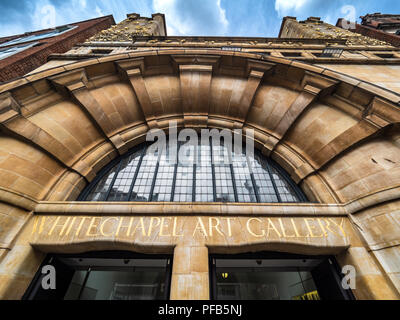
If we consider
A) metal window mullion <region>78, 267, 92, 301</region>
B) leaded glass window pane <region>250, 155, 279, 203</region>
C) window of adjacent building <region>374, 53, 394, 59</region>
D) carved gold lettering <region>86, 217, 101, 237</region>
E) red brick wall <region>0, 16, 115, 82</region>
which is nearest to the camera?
carved gold lettering <region>86, 217, 101, 237</region>

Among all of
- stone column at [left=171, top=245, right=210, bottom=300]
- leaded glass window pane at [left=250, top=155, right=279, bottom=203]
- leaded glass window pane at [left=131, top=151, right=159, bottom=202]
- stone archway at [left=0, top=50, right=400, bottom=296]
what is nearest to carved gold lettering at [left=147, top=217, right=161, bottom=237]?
stone column at [left=171, top=245, right=210, bottom=300]

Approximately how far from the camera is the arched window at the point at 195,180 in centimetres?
577

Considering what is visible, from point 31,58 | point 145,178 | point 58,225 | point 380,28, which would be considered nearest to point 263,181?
point 145,178

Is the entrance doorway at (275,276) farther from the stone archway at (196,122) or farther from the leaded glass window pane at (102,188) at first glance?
the leaded glass window pane at (102,188)

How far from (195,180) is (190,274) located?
3.13 m

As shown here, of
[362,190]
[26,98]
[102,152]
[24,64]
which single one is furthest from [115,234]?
[24,64]

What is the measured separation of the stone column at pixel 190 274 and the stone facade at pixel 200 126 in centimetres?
2

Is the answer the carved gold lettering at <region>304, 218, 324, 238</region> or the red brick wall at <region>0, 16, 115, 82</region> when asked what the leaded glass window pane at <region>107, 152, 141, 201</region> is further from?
the red brick wall at <region>0, 16, 115, 82</region>

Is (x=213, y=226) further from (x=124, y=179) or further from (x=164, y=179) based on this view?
(x=124, y=179)

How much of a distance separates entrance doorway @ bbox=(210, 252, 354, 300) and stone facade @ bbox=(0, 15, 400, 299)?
1.94ft

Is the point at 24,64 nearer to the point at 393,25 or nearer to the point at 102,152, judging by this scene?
the point at 102,152

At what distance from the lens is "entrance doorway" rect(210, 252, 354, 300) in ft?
14.3

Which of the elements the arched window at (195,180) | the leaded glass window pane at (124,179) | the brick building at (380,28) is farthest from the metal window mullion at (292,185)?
the brick building at (380,28)

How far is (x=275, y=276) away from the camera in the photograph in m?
5.33
